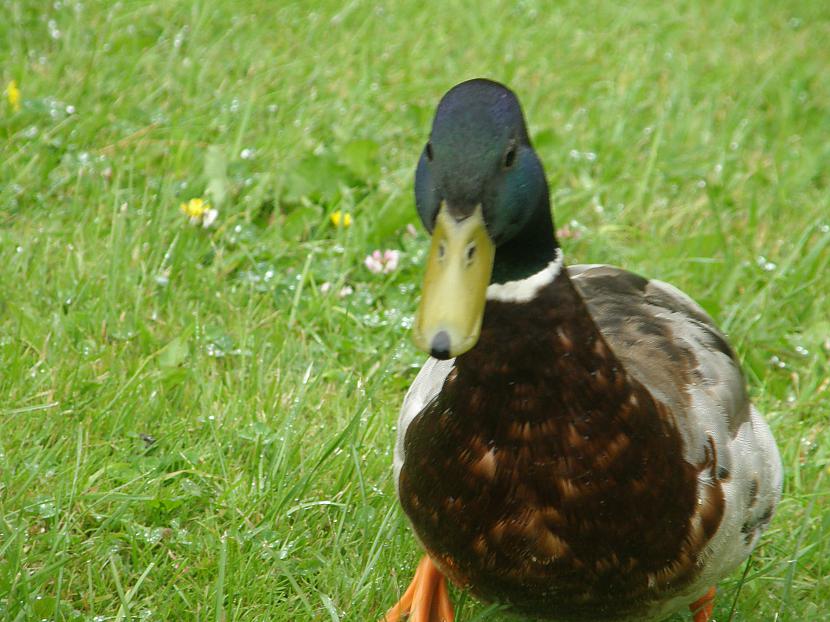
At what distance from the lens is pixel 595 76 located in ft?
15.9

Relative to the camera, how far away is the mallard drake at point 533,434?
1825 mm

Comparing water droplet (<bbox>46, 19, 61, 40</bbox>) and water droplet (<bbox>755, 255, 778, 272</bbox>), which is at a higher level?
water droplet (<bbox>46, 19, 61, 40</bbox>)

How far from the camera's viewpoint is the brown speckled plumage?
6.52ft

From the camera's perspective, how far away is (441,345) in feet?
5.67

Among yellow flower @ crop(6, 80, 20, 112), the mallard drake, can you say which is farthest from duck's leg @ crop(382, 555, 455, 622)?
yellow flower @ crop(6, 80, 20, 112)

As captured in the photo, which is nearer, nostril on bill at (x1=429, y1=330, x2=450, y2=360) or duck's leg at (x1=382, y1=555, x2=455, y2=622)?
nostril on bill at (x1=429, y1=330, x2=450, y2=360)

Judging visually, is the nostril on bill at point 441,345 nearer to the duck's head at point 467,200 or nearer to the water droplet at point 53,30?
the duck's head at point 467,200

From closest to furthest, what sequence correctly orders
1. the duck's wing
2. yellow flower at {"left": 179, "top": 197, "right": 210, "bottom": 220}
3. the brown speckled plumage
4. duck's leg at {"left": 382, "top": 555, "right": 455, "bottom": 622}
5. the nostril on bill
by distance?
the nostril on bill → the brown speckled plumage → the duck's wing → duck's leg at {"left": 382, "top": 555, "right": 455, "bottom": 622} → yellow flower at {"left": 179, "top": 197, "right": 210, "bottom": 220}

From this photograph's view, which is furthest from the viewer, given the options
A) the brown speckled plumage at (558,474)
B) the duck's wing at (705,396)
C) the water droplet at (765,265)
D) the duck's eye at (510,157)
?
the water droplet at (765,265)

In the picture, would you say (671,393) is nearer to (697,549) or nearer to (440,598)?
(697,549)

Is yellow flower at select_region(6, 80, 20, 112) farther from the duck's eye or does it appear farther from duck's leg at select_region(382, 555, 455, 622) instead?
the duck's eye

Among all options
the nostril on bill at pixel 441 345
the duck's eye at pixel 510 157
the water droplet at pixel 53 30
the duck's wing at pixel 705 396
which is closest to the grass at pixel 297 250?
the water droplet at pixel 53 30

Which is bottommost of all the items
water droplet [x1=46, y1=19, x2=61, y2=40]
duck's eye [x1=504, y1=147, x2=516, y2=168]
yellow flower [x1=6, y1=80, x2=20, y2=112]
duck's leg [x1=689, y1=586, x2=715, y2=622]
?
duck's leg [x1=689, y1=586, x2=715, y2=622]

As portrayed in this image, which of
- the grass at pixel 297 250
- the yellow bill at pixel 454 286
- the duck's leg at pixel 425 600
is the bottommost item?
the duck's leg at pixel 425 600
